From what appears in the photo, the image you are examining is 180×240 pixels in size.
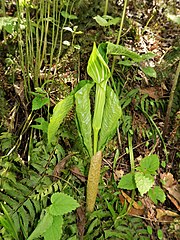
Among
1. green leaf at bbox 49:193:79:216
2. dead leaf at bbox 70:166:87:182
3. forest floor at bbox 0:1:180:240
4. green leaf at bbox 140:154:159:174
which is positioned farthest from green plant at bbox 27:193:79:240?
green leaf at bbox 140:154:159:174

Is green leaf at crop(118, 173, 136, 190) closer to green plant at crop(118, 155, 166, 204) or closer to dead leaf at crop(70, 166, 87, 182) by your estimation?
green plant at crop(118, 155, 166, 204)

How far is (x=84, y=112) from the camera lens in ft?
3.79

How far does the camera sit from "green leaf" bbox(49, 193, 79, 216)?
116 cm

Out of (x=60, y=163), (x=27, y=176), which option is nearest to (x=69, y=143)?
(x=60, y=163)

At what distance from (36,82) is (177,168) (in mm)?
757

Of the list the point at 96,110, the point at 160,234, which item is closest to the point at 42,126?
the point at 96,110

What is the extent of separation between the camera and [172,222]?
58.4 inches

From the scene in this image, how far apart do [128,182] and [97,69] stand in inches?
23.4

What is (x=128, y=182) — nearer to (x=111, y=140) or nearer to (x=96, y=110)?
(x=111, y=140)

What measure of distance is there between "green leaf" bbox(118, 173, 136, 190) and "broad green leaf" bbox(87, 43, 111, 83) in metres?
0.53

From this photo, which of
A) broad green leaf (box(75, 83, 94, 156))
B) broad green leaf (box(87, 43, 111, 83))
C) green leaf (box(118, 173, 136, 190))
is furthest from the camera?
A: green leaf (box(118, 173, 136, 190))

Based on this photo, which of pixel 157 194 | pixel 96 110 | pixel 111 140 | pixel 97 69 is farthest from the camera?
pixel 111 140

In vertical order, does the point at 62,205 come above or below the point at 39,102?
below

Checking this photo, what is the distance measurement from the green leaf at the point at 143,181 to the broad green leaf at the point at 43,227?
367mm
